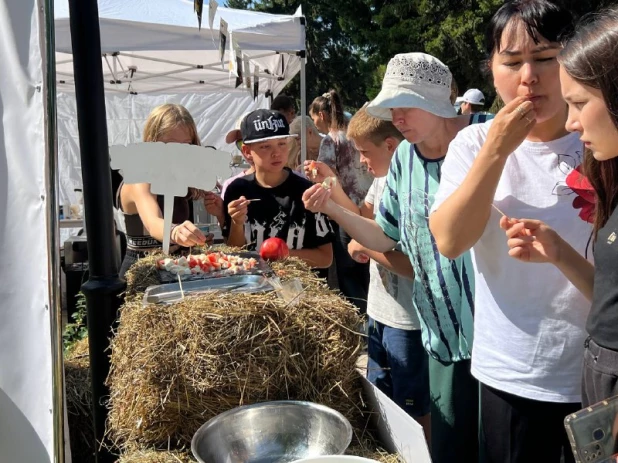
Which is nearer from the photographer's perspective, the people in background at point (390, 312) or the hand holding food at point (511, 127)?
the hand holding food at point (511, 127)

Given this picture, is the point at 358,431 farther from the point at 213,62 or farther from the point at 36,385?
the point at 213,62

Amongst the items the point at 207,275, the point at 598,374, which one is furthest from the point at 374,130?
the point at 598,374

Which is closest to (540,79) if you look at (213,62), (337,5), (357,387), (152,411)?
(357,387)

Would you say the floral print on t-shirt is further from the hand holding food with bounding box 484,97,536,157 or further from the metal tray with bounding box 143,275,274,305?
the hand holding food with bounding box 484,97,536,157

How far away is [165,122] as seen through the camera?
2.50 m

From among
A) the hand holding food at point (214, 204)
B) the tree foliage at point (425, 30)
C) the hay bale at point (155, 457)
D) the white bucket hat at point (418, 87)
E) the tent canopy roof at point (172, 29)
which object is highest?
the tree foliage at point (425, 30)

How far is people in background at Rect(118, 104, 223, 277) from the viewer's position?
2.18 metres

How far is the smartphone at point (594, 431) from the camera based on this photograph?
0.91 m

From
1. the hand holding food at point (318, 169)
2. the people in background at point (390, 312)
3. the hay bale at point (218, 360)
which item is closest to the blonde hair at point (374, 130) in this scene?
the people in background at point (390, 312)

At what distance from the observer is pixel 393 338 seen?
231cm

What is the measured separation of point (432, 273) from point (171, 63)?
6617 mm

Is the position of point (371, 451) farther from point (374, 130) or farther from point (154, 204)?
point (374, 130)

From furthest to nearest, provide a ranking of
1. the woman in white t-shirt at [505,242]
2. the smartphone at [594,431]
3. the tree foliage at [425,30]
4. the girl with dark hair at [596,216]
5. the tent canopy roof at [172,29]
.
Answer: the tree foliage at [425,30] → the tent canopy roof at [172,29] → the woman in white t-shirt at [505,242] → the girl with dark hair at [596,216] → the smartphone at [594,431]

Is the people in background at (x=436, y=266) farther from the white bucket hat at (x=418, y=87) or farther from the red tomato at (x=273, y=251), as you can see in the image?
the red tomato at (x=273, y=251)
